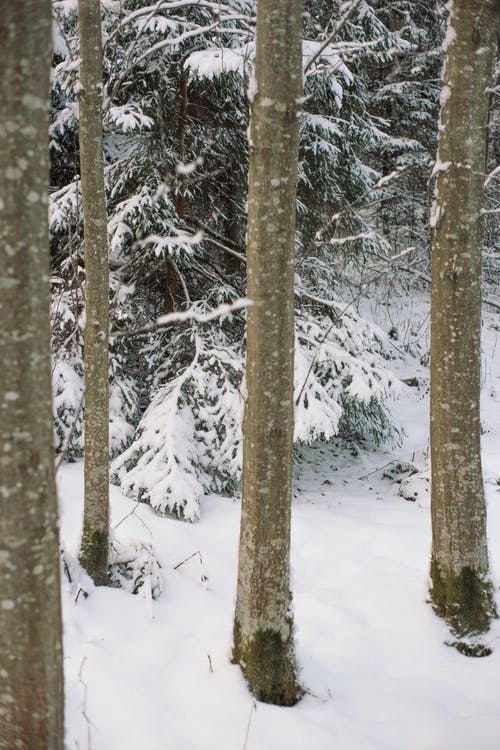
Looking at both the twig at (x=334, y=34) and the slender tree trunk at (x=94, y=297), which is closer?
the twig at (x=334, y=34)

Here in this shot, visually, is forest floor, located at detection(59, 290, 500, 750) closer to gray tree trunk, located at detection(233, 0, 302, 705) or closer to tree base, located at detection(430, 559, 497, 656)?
→ tree base, located at detection(430, 559, 497, 656)

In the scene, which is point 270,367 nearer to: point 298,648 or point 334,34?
point 334,34

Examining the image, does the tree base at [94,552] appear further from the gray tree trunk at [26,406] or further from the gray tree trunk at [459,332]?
the gray tree trunk at [459,332]

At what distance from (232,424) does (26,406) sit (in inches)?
179

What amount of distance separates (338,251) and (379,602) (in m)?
5.12

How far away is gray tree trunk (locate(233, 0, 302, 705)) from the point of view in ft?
9.09

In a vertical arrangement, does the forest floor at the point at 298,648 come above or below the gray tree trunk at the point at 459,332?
below

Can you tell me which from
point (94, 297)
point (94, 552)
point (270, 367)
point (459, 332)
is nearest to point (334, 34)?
point (270, 367)

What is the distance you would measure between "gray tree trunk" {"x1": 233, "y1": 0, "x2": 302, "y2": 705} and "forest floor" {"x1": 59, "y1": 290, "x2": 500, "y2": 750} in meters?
0.28

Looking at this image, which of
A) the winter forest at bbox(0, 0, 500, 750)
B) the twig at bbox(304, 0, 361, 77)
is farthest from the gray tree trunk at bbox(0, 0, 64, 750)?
the twig at bbox(304, 0, 361, 77)

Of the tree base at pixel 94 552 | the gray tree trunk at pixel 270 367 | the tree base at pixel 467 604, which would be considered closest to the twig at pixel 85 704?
the gray tree trunk at pixel 270 367

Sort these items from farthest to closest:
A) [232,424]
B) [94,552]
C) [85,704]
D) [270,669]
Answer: [232,424] → [94,552] → [270,669] → [85,704]

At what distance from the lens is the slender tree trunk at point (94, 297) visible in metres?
3.89

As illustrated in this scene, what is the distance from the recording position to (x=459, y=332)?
12.2 feet
